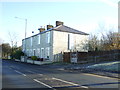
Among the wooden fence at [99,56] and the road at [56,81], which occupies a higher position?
the wooden fence at [99,56]

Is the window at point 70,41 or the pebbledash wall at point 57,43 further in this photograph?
the window at point 70,41

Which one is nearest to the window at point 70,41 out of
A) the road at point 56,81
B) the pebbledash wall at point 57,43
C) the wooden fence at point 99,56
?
the pebbledash wall at point 57,43

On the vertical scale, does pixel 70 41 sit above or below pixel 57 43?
A: above

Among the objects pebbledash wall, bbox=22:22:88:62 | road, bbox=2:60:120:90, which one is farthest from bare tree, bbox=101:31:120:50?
road, bbox=2:60:120:90

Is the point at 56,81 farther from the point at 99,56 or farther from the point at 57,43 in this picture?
the point at 57,43

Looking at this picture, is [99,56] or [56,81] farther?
[99,56]

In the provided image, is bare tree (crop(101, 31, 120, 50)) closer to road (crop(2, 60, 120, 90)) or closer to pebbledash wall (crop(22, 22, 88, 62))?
pebbledash wall (crop(22, 22, 88, 62))

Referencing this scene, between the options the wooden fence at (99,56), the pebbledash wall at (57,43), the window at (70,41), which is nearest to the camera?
the wooden fence at (99,56)

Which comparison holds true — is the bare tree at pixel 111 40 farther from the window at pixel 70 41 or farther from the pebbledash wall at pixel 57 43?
the window at pixel 70 41

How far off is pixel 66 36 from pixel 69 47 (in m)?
2.53

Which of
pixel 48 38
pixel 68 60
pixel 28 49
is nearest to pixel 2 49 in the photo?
pixel 28 49

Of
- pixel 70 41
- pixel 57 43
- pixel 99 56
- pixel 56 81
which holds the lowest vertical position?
pixel 56 81

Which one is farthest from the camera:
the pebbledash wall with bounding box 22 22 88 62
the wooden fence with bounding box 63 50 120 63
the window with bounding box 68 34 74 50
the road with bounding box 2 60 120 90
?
the window with bounding box 68 34 74 50

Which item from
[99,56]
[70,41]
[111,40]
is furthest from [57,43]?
[111,40]
